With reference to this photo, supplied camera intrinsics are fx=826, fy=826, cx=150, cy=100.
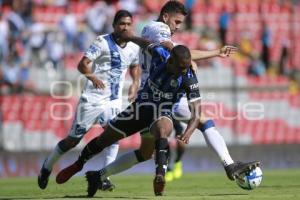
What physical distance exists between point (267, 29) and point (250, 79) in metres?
2.68

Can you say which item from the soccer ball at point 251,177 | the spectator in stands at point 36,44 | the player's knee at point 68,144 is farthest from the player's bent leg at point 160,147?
the spectator in stands at point 36,44

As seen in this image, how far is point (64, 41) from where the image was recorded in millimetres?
24234

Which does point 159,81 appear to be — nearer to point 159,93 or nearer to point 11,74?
point 159,93

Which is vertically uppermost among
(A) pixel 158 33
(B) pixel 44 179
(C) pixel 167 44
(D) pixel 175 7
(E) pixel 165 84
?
(D) pixel 175 7

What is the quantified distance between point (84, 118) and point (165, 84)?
3.22 meters

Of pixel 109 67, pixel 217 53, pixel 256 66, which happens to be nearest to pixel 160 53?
pixel 217 53

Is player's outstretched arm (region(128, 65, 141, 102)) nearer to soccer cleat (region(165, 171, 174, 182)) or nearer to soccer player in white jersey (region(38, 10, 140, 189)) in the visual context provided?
soccer player in white jersey (region(38, 10, 140, 189))

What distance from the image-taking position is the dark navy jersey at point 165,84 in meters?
10.8

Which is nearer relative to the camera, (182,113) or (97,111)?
(182,113)

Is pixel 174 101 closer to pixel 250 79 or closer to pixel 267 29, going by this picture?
pixel 250 79

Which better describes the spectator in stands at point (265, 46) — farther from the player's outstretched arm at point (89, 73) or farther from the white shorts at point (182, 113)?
the white shorts at point (182, 113)

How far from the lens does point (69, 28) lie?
2473 cm

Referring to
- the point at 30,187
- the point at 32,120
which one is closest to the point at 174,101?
the point at 30,187

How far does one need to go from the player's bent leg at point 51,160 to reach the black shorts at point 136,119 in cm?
220
